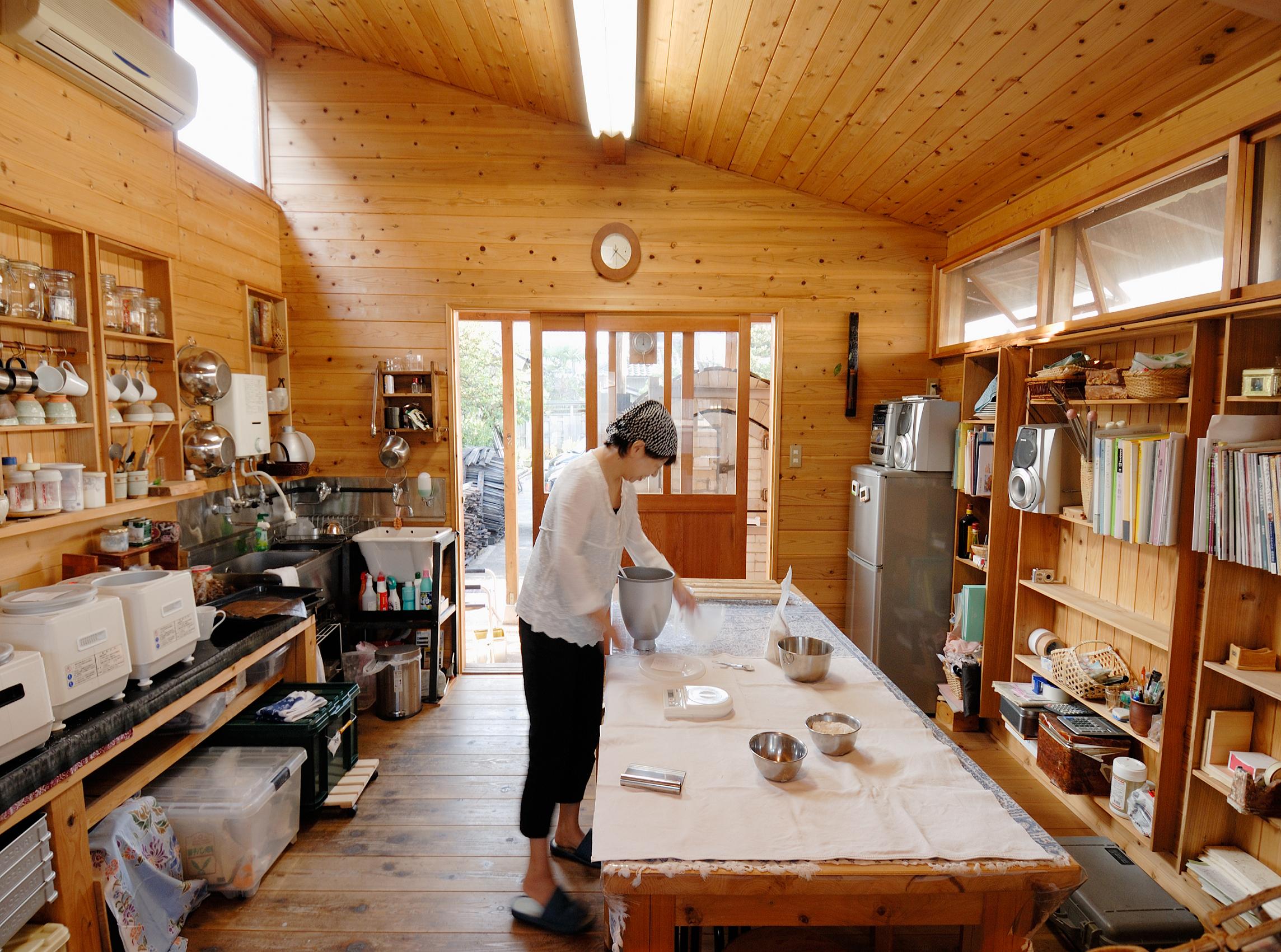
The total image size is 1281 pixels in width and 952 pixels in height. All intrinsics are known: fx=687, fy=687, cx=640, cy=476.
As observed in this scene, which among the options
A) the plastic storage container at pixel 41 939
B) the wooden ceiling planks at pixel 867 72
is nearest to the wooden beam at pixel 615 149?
the wooden ceiling planks at pixel 867 72

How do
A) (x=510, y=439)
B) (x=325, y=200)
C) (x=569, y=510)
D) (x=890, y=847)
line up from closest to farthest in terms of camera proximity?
(x=890, y=847)
(x=569, y=510)
(x=325, y=200)
(x=510, y=439)

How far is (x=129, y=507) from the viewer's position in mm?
2666

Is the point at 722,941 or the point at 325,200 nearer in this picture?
the point at 722,941

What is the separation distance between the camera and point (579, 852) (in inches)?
93.7

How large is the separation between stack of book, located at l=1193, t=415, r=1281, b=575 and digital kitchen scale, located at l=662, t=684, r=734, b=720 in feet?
5.19

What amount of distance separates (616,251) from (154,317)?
228cm

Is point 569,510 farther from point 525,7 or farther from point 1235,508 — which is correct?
point 525,7

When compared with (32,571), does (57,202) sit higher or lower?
higher

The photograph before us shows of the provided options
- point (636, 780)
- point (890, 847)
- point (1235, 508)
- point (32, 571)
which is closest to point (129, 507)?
point (32, 571)

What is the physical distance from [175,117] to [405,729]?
2.97m

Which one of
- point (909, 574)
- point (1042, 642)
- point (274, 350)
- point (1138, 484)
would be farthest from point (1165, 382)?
point (274, 350)

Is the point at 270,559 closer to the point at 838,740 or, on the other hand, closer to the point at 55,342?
the point at 55,342

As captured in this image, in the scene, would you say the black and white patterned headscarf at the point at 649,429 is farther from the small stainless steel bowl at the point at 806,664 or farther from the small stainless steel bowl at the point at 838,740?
the small stainless steel bowl at the point at 838,740

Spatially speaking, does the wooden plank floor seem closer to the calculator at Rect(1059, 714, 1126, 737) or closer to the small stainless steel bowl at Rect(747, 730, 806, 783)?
the calculator at Rect(1059, 714, 1126, 737)
